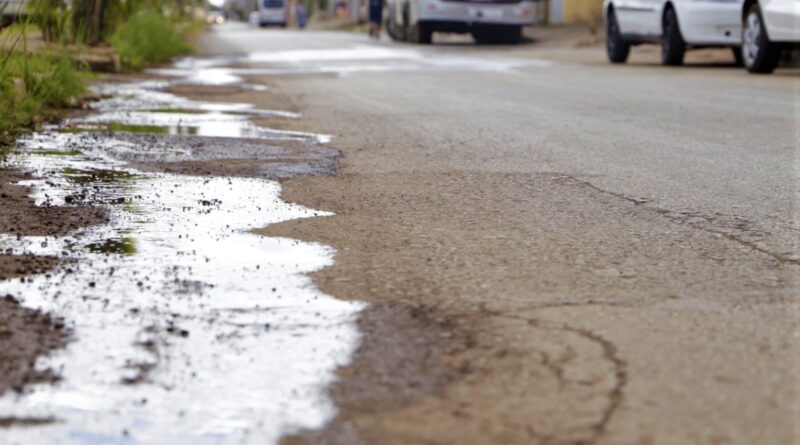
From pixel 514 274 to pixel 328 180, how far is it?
2339 millimetres

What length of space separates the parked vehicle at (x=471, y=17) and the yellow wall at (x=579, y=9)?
22.7 feet

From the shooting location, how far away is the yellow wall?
39562 mm

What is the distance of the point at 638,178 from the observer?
6.41m

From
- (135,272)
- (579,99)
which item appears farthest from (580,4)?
(135,272)

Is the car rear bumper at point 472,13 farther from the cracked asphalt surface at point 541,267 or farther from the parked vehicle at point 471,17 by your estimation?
the cracked asphalt surface at point 541,267

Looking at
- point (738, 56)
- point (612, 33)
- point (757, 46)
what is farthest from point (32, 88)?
point (738, 56)

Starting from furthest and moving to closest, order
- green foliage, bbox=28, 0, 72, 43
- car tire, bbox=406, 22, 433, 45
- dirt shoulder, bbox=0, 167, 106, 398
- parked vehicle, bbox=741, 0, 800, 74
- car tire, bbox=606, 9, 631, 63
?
car tire, bbox=406, 22, 433, 45 → car tire, bbox=606, 9, 631, 63 → parked vehicle, bbox=741, 0, 800, 74 → green foliage, bbox=28, 0, 72, 43 → dirt shoulder, bbox=0, 167, 106, 398

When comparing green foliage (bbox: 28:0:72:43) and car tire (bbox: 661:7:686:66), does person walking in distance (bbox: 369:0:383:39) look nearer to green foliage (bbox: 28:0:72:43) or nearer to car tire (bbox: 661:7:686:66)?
car tire (bbox: 661:7:686:66)

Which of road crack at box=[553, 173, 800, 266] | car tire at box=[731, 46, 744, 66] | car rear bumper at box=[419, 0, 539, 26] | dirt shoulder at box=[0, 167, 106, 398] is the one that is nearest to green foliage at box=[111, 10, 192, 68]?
car tire at box=[731, 46, 744, 66]

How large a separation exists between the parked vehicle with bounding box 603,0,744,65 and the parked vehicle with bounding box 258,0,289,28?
63208 millimetres

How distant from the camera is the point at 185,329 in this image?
3385 millimetres

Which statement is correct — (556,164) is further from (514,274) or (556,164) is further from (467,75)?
(467,75)

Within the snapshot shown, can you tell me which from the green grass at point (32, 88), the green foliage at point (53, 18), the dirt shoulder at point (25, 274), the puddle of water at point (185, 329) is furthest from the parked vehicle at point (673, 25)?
the puddle of water at point (185, 329)

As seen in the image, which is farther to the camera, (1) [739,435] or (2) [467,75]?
(2) [467,75]
